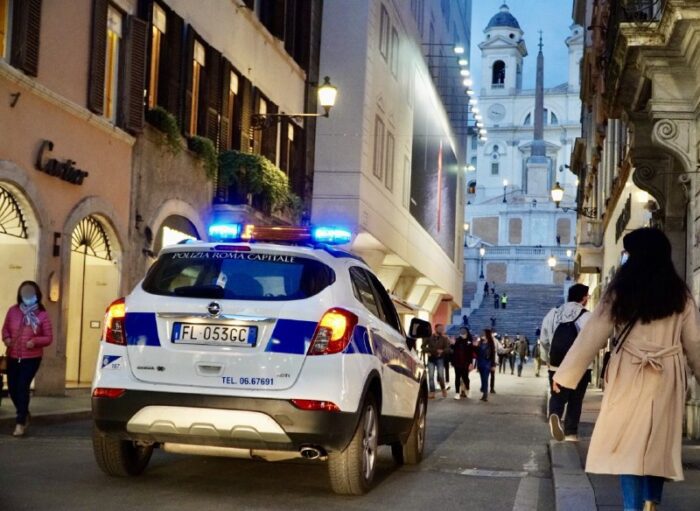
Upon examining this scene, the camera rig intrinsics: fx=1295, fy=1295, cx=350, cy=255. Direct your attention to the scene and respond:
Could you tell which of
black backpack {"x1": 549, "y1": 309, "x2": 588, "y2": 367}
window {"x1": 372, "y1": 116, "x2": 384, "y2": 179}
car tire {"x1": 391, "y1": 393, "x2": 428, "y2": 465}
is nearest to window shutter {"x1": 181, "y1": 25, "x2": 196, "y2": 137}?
black backpack {"x1": 549, "y1": 309, "x2": 588, "y2": 367}

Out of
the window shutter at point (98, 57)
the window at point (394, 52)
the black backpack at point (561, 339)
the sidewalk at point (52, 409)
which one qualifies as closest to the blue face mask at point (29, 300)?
the sidewalk at point (52, 409)

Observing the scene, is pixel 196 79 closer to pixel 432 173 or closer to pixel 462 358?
pixel 462 358

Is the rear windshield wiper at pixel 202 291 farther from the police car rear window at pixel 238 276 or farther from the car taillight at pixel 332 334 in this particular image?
the car taillight at pixel 332 334

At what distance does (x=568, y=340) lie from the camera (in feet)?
45.2

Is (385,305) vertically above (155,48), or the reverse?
(155,48)

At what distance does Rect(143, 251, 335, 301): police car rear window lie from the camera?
29.1ft

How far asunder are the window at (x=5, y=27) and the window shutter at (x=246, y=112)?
10.5 metres

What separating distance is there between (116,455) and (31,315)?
3.79 meters

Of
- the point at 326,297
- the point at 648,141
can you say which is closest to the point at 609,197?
the point at 648,141

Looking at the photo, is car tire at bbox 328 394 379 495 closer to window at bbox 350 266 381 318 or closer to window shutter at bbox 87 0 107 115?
window at bbox 350 266 381 318

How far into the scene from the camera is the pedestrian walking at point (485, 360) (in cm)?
2695

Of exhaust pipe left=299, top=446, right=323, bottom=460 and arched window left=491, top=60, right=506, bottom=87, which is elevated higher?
arched window left=491, top=60, right=506, bottom=87

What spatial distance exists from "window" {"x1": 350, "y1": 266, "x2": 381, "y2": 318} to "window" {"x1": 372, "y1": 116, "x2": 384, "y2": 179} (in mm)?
25531

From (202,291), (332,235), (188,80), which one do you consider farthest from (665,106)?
(188,80)
